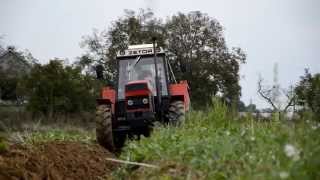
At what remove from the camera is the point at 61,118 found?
34.5 m

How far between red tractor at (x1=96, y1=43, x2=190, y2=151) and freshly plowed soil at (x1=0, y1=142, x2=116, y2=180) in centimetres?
142

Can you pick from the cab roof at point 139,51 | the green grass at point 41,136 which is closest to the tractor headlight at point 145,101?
the cab roof at point 139,51

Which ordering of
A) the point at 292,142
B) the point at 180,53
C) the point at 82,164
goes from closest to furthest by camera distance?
1. the point at 292,142
2. the point at 82,164
3. the point at 180,53

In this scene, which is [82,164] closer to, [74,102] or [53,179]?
[53,179]

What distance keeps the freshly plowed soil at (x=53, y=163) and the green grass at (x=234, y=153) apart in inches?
37.3

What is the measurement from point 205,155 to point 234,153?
45 cm

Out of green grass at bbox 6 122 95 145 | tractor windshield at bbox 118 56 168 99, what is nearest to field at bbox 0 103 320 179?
green grass at bbox 6 122 95 145

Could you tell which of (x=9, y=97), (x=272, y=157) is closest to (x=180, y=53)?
(x=9, y=97)

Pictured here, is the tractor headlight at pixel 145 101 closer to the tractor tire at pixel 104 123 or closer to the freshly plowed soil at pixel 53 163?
the tractor tire at pixel 104 123

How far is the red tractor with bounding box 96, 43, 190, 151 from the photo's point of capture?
42.5 ft

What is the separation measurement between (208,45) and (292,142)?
47922mm

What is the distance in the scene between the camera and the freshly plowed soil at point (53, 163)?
25.7 feet

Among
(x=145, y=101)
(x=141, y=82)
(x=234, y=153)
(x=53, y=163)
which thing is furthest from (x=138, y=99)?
(x=234, y=153)

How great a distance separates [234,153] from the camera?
5.23 m
